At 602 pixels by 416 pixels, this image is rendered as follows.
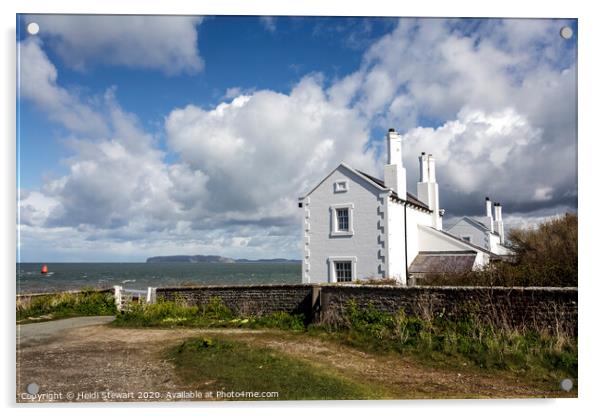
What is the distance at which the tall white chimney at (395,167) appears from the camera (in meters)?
17.7

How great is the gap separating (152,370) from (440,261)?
12621 millimetres

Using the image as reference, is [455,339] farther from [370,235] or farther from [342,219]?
[342,219]

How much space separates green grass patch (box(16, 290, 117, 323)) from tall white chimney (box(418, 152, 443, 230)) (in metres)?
14.3

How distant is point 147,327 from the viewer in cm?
1186

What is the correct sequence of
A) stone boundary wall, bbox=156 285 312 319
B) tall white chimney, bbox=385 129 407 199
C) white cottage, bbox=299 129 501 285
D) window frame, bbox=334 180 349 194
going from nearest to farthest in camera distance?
stone boundary wall, bbox=156 285 312 319 < white cottage, bbox=299 129 501 285 < window frame, bbox=334 180 349 194 < tall white chimney, bbox=385 129 407 199

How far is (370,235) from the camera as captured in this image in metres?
16.2

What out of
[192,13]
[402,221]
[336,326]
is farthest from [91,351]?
[402,221]

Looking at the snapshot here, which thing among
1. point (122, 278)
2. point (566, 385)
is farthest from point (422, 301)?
point (122, 278)

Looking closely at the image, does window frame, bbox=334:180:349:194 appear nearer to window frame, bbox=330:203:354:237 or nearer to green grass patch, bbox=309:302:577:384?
window frame, bbox=330:203:354:237

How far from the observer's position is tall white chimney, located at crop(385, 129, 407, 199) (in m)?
17.7

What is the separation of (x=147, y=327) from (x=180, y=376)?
5549mm

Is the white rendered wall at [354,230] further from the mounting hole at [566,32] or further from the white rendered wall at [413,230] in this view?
the mounting hole at [566,32]

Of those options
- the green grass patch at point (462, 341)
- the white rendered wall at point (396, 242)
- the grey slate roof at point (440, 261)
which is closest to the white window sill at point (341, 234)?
the white rendered wall at point (396, 242)

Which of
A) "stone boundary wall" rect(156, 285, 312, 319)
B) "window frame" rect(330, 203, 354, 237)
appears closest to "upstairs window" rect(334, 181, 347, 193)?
"window frame" rect(330, 203, 354, 237)
